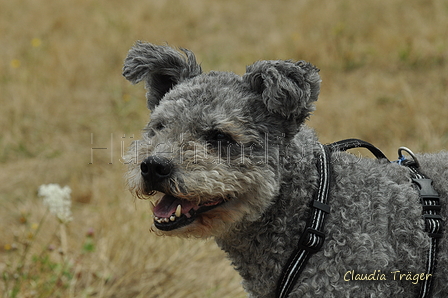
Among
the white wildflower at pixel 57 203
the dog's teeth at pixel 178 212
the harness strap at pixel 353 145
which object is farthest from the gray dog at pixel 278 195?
the white wildflower at pixel 57 203

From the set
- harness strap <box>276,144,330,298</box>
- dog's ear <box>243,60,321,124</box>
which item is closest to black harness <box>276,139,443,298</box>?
harness strap <box>276,144,330,298</box>

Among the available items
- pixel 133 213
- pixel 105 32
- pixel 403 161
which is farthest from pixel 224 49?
pixel 403 161

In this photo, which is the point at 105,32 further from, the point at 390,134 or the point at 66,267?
the point at 66,267

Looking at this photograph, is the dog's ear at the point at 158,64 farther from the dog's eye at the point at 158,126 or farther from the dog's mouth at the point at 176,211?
the dog's mouth at the point at 176,211

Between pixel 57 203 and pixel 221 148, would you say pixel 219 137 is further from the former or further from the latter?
pixel 57 203

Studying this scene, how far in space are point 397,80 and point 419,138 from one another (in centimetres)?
184

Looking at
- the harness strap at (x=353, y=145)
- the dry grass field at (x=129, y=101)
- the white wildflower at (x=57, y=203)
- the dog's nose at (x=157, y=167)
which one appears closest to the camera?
the dog's nose at (x=157, y=167)

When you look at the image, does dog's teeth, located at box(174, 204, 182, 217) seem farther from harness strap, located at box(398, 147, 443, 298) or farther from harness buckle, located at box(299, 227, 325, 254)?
harness strap, located at box(398, 147, 443, 298)

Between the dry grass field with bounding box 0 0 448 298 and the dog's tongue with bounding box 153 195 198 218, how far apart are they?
1253mm

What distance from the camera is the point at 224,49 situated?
935cm

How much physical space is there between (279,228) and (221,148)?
507mm

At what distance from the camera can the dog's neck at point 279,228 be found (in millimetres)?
2318

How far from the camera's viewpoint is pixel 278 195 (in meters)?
2.35

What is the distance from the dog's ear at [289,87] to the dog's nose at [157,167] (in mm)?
590
